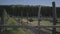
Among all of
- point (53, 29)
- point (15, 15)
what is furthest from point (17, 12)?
point (53, 29)

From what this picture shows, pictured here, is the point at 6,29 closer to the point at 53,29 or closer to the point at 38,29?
the point at 38,29

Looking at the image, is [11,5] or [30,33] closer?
[11,5]

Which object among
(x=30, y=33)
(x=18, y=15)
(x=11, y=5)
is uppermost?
(x=11, y=5)

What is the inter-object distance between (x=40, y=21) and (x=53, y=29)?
0.40 meters

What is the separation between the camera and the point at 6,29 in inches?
114

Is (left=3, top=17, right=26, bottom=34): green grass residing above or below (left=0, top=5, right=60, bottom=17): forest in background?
below

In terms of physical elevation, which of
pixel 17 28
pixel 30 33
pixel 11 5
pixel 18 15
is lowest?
pixel 30 33

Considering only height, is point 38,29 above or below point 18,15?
below

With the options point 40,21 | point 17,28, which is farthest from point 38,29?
point 17,28

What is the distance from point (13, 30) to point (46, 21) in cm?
90

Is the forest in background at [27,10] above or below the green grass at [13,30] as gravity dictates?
above

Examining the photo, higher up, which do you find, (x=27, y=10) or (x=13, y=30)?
(x=27, y=10)

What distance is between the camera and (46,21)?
309 centimetres

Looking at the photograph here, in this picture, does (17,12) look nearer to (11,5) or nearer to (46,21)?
(11,5)
